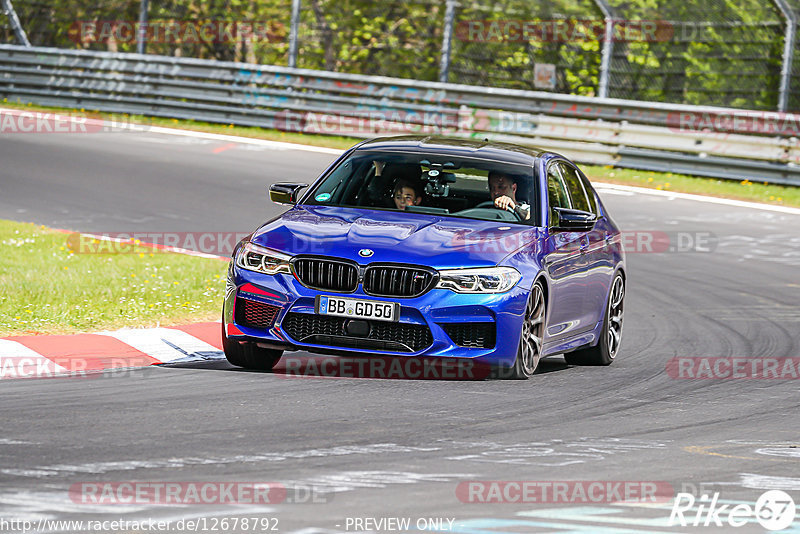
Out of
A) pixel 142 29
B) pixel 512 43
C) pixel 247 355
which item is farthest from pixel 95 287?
pixel 142 29

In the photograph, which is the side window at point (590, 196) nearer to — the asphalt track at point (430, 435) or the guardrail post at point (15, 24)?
the asphalt track at point (430, 435)

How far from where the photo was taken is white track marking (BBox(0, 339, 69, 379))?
898 centimetres

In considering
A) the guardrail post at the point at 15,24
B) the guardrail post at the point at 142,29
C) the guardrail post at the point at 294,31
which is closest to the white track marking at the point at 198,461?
Result: the guardrail post at the point at 294,31

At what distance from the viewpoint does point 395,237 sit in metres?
9.25

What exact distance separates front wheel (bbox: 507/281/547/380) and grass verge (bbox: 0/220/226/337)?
2.92 m

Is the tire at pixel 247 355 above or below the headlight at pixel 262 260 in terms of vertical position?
below

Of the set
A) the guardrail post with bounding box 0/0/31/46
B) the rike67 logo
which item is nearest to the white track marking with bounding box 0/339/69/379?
the rike67 logo

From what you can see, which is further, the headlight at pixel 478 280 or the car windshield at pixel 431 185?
the car windshield at pixel 431 185

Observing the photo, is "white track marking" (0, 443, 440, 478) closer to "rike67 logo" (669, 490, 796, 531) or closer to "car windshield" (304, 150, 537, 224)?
"rike67 logo" (669, 490, 796, 531)

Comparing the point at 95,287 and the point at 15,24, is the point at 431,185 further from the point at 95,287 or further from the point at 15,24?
the point at 15,24

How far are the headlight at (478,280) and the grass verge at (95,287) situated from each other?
113 inches

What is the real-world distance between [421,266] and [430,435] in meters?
1.72

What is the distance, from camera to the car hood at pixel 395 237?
905cm

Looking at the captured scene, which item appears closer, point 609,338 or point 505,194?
point 505,194
